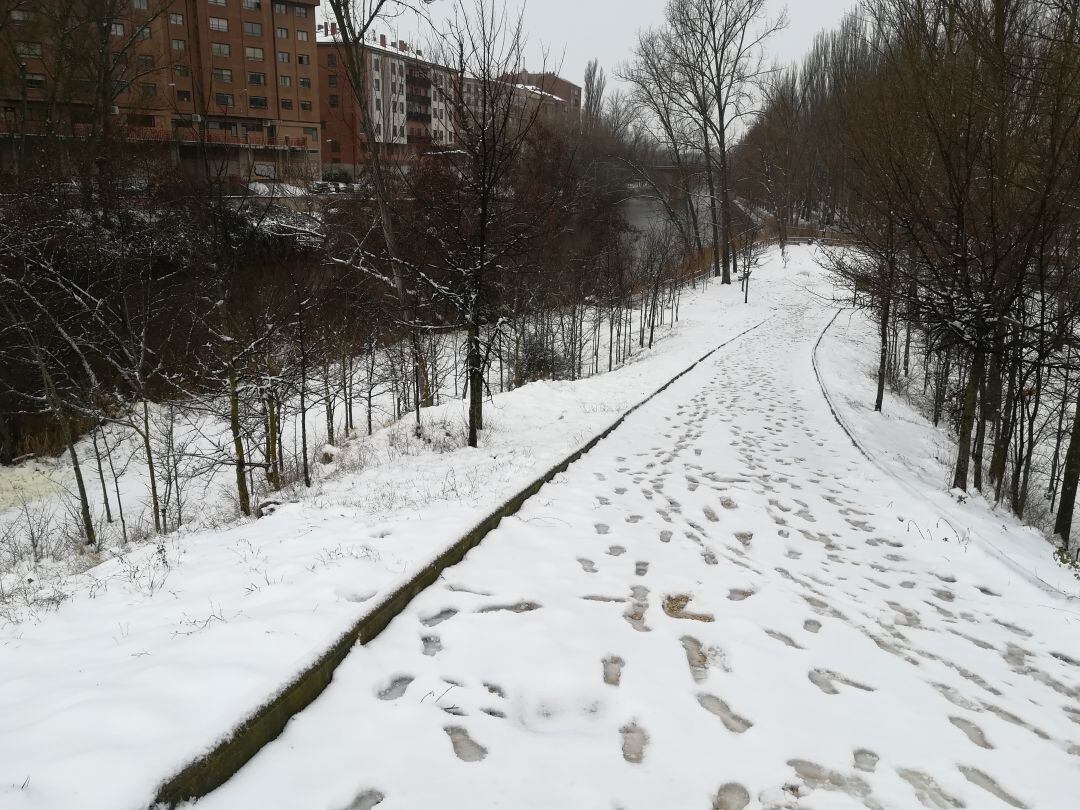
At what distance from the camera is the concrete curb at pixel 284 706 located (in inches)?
99.0

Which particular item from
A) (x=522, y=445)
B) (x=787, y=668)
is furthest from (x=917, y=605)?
(x=522, y=445)

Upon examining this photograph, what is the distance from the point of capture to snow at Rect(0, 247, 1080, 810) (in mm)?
2797

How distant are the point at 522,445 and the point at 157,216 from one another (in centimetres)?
1741

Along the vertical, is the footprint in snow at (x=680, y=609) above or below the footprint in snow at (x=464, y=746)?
below

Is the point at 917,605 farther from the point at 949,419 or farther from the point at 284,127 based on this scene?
the point at 284,127

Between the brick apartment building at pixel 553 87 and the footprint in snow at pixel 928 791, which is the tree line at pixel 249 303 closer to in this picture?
the brick apartment building at pixel 553 87

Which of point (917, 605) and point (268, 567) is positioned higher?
point (268, 567)

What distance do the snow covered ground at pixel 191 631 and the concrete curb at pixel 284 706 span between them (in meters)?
0.05

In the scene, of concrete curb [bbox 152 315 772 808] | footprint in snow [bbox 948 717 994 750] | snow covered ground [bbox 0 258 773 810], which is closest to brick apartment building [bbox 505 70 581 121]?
snow covered ground [bbox 0 258 773 810]

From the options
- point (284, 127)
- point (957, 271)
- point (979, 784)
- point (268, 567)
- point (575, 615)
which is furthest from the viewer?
point (284, 127)

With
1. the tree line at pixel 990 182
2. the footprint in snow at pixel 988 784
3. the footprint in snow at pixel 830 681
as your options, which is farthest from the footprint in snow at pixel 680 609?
the tree line at pixel 990 182

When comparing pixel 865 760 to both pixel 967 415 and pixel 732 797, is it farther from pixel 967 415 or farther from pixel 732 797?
pixel 967 415

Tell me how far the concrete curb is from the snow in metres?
0.06

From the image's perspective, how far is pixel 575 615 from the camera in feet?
14.2
